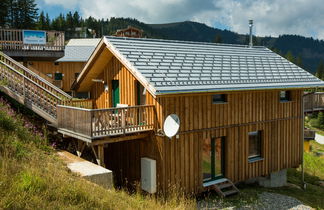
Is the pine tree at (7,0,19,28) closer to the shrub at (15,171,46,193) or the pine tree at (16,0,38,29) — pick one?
the pine tree at (16,0,38,29)

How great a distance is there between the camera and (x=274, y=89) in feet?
50.6

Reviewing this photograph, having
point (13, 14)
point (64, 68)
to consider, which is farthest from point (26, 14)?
point (64, 68)

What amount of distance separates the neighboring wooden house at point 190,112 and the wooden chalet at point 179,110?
0.04 m

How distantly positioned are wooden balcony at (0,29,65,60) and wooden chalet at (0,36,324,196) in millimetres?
3380

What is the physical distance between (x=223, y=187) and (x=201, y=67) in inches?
211

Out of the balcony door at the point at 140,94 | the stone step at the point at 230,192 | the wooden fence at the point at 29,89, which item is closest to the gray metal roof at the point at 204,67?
the balcony door at the point at 140,94

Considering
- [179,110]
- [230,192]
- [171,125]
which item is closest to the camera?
[171,125]

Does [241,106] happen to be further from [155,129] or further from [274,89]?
[155,129]

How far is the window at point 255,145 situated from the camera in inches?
638

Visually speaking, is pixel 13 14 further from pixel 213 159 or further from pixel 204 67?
pixel 213 159

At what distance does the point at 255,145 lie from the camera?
54.0ft

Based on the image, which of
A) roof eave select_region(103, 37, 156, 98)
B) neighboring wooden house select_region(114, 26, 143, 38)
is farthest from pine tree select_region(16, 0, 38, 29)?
roof eave select_region(103, 37, 156, 98)

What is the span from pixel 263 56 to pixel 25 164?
49.0 ft

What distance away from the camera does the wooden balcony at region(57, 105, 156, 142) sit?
1148 centimetres
